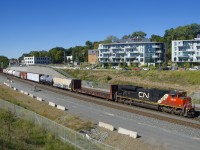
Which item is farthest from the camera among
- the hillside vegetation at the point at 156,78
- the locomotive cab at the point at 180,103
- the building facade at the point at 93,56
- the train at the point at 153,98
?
the building facade at the point at 93,56

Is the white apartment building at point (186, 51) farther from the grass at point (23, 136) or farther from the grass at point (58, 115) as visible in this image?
the grass at point (23, 136)

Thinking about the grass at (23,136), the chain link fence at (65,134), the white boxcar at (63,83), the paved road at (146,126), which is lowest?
the paved road at (146,126)

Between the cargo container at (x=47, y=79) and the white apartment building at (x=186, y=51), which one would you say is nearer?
the cargo container at (x=47, y=79)

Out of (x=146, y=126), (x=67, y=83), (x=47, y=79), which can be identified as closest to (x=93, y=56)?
(x=47, y=79)

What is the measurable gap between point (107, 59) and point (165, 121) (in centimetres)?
12388

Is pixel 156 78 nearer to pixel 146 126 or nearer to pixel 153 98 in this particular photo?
pixel 153 98

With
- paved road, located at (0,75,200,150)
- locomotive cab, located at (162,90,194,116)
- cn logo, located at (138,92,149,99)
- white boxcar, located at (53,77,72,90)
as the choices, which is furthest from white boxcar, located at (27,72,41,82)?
locomotive cab, located at (162,90,194,116)

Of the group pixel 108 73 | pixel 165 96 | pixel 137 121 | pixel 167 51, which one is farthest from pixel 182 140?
pixel 167 51

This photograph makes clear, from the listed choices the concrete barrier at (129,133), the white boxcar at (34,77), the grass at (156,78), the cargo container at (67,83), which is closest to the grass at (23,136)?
the concrete barrier at (129,133)

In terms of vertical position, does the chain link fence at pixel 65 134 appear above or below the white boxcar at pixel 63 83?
below

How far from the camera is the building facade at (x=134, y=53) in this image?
138625 millimetres

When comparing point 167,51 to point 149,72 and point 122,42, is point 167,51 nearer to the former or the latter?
point 122,42

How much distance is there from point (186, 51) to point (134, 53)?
27668mm

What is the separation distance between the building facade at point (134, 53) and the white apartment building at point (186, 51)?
969 cm
